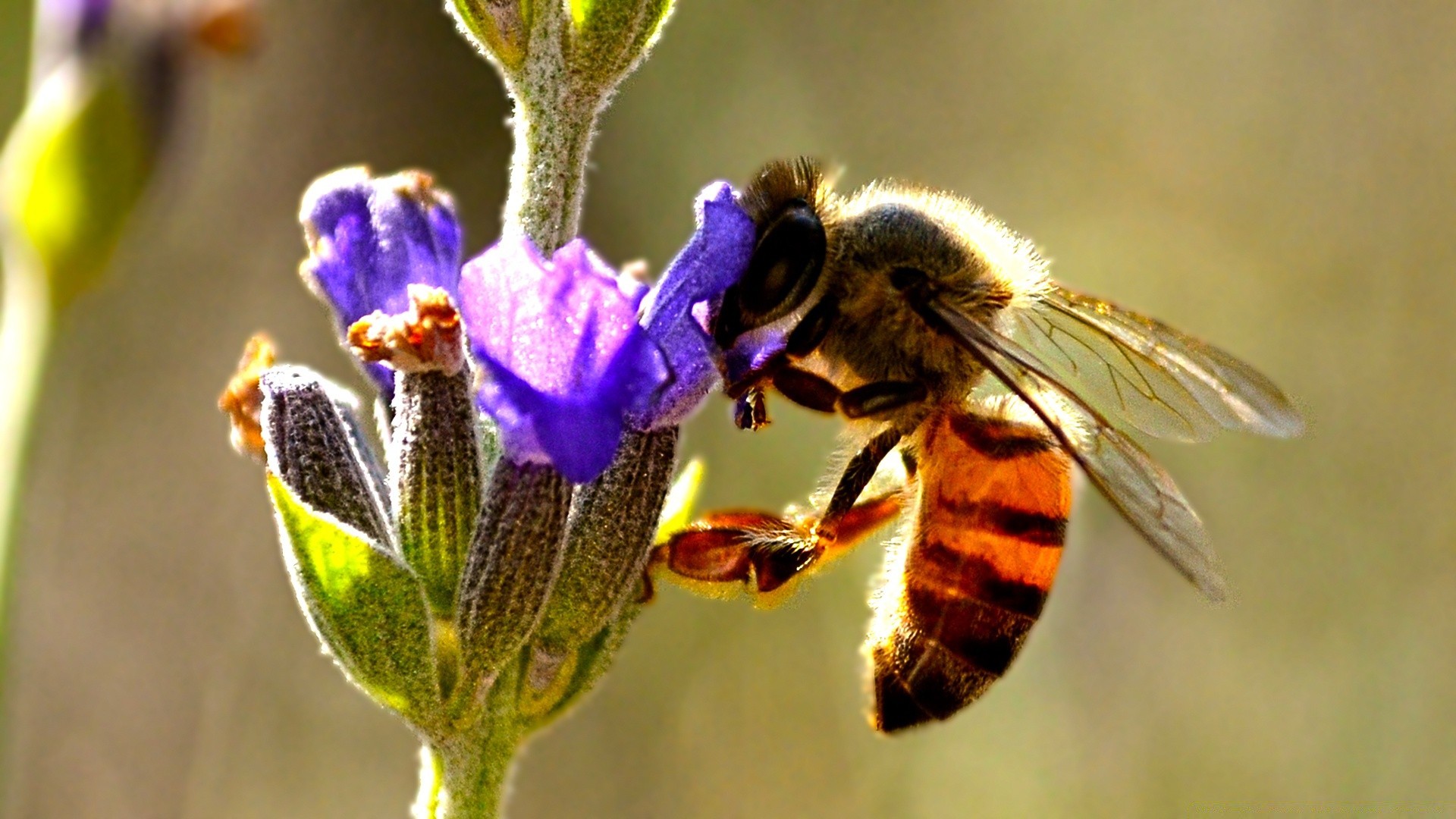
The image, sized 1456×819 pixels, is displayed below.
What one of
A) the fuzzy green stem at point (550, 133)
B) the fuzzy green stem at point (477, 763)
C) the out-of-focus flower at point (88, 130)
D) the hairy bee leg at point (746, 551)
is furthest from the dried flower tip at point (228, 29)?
the fuzzy green stem at point (477, 763)

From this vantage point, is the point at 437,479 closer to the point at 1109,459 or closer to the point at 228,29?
the point at 1109,459

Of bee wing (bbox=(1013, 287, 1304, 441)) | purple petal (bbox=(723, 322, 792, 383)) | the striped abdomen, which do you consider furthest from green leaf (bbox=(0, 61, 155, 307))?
bee wing (bbox=(1013, 287, 1304, 441))

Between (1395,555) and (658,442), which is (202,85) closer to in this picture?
(658,442)

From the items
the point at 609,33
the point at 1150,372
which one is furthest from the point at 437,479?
the point at 1150,372

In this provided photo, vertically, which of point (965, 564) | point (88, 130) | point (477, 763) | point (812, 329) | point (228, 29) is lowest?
point (477, 763)

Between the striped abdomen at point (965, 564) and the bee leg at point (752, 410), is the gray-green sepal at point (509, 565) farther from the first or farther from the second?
the striped abdomen at point (965, 564)

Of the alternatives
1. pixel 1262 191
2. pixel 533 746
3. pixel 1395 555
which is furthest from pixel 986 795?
pixel 1262 191
